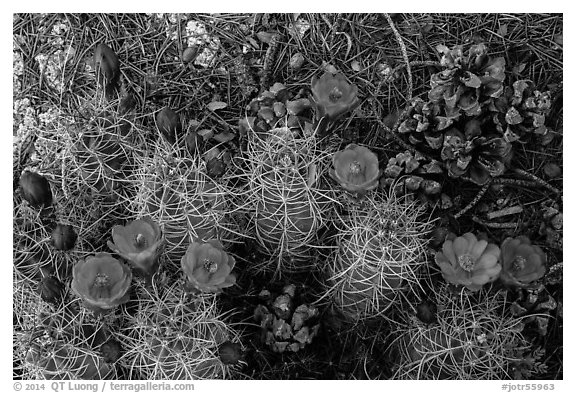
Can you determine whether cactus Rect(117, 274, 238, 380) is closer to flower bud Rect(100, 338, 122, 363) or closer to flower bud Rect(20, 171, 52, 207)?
flower bud Rect(100, 338, 122, 363)

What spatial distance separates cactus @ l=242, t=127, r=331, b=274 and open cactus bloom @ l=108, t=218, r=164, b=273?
1.18ft

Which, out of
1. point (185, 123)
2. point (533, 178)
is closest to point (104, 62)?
point (185, 123)

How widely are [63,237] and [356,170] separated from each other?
1.00 m

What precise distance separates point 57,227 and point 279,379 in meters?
0.96

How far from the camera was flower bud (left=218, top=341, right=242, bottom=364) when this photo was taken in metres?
1.88

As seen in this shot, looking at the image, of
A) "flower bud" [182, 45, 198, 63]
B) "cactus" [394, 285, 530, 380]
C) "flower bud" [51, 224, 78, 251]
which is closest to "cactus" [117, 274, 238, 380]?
"flower bud" [51, 224, 78, 251]

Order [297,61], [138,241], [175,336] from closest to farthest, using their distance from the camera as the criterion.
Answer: [138,241] < [175,336] < [297,61]

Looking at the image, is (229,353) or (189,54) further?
(189,54)

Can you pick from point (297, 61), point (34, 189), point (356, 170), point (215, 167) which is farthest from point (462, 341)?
point (34, 189)

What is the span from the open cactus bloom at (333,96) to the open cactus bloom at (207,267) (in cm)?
59

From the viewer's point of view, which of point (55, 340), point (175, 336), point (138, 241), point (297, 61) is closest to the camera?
point (138, 241)

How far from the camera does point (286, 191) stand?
6.38 ft

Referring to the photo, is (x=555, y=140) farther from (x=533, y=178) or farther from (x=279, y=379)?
(x=279, y=379)

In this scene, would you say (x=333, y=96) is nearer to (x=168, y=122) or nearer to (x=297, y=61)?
(x=297, y=61)
